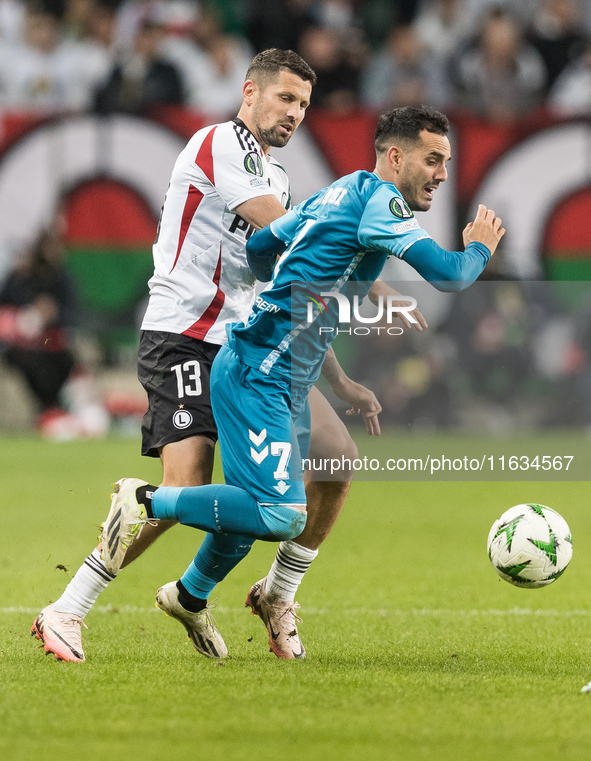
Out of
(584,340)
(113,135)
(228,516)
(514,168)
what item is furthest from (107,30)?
(228,516)

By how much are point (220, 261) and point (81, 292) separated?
11.3 metres

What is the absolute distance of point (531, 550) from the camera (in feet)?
14.3

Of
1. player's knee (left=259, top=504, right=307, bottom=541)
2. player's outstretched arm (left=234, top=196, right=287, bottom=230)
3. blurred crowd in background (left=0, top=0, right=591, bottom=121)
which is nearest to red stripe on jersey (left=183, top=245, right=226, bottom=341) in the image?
player's outstretched arm (left=234, top=196, right=287, bottom=230)

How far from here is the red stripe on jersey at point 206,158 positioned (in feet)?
15.5

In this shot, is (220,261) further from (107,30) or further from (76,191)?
(107,30)

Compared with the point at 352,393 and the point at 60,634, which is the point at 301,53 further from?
the point at 60,634

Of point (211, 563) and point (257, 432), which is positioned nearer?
point (257, 432)

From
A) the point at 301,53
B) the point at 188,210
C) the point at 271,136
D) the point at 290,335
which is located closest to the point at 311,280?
the point at 290,335

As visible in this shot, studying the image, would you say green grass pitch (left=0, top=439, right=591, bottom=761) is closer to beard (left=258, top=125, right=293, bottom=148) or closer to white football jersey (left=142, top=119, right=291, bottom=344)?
white football jersey (left=142, top=119, right=291, bottom=344)

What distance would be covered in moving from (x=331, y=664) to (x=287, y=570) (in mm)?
590

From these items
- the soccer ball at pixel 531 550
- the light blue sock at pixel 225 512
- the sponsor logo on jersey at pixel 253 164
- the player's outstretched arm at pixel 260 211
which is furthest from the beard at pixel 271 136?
the soccer ball at pixel 531 550

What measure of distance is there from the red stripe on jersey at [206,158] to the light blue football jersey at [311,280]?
47 cm

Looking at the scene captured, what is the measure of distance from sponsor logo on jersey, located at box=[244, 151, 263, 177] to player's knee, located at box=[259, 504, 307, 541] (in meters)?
1.45

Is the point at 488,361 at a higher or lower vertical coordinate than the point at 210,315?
lower
